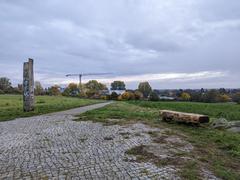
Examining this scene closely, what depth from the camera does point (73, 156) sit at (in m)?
5.61

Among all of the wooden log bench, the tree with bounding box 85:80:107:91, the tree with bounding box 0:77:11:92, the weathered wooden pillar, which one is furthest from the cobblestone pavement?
the tree with bounding box 85:80:107:91

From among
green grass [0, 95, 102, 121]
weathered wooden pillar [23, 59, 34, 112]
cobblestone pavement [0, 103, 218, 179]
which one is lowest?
cobblestone pavement [0, 103, 218, 179]

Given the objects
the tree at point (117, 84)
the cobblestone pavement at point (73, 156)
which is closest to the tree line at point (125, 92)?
the tree at point (117, 84)

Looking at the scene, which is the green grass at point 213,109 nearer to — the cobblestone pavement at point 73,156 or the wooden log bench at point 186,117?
the wooden log bench at point 186,117

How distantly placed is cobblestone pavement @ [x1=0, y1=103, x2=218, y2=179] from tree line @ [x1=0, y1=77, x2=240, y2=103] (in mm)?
42521

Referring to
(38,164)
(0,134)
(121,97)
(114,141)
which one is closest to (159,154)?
(114,141)

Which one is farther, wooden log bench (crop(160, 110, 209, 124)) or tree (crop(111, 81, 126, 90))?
tree (crop(111, 81, 126, 90))

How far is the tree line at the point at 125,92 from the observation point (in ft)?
179

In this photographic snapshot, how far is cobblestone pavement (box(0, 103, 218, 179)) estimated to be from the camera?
179 inches

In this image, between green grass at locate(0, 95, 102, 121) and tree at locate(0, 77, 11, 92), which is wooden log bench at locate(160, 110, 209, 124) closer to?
green grass at locate(0, 95, 102, 121)

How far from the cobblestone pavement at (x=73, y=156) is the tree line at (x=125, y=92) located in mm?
42521

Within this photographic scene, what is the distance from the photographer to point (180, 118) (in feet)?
37.3

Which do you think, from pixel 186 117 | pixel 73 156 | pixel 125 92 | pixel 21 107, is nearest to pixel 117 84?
pixel 125 92

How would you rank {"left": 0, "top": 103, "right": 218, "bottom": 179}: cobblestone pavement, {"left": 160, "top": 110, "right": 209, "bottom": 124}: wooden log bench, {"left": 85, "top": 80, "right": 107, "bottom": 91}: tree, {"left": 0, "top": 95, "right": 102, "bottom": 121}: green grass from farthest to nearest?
{"left": 85, "top": 80, "right": 107, "bottom": 91}: tree, {"left": 0, "top": 95, "right": 102, "bottom": 121}: green grass, {"left": 160, "top": 110, "right": 209, "bottom": 124}: wooden log bench, {"left": 0, "top": 103, "right": 218, "bottom": 179}: cobblestone pavement
